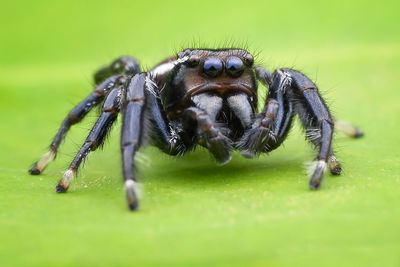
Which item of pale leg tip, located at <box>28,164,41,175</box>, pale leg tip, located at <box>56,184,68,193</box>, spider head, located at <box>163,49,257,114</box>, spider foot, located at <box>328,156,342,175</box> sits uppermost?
spider head, located at <box>163,49,257,114</box>

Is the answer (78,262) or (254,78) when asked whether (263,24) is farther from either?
(78,262)

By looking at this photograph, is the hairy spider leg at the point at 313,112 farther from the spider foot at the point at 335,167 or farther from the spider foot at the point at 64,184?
the spider foot at the point at 64,184

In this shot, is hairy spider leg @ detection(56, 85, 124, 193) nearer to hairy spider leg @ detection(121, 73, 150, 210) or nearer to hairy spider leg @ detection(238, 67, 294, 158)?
hairy spider leg @ detection(121, 73, 150, 210)

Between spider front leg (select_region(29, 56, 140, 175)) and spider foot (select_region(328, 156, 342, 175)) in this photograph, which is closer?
spider foot (select_region(328, 156, 342, 175))

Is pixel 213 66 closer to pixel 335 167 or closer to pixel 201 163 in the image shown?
pixel 201 163

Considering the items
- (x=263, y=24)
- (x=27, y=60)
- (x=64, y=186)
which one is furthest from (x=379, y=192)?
(x=27, y=60)

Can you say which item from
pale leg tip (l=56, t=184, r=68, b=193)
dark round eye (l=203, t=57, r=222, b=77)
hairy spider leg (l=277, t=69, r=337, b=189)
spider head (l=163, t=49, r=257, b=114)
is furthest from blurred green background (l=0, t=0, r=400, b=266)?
dark round eye (l=203, t=57, r=222, b=77)
